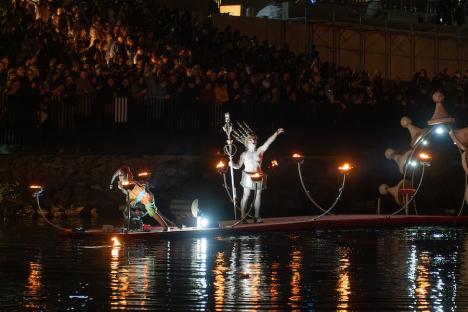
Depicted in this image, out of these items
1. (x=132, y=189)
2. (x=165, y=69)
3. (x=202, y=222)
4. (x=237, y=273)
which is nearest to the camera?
(x=237, y=273)

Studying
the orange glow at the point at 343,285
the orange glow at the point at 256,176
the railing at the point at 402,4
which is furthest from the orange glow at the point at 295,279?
the railing at the point at 402,4

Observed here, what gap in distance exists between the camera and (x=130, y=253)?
1855 cm

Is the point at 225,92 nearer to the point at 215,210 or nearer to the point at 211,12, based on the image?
the point at 215,210

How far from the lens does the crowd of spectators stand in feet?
85.1

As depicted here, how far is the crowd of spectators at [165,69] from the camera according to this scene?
25938 mm

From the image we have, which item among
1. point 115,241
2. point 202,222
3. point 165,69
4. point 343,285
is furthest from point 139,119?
point 343,285

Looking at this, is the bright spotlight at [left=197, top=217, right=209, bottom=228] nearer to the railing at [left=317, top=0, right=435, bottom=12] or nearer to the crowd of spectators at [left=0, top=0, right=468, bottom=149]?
the crowd of spectators at [left=0, top=0, right=468, bottom=149]

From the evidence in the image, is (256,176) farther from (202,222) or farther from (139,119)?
(139,119)

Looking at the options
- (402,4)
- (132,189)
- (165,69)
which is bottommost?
(132,189)

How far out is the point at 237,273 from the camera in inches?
631

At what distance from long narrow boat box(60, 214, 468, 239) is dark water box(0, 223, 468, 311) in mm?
358

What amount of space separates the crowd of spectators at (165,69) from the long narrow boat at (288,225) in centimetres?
438

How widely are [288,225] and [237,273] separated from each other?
771 centimetres

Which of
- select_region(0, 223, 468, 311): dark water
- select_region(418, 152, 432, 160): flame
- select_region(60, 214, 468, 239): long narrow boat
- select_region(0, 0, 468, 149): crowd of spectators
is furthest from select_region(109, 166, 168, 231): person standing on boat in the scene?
select_region(418, 152, 432, 160): flame
